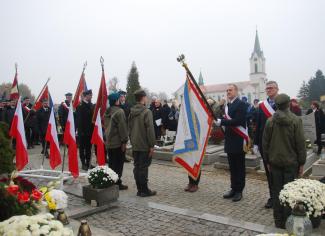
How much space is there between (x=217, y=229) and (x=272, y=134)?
167cm

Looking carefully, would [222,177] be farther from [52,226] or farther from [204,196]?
[52,226]

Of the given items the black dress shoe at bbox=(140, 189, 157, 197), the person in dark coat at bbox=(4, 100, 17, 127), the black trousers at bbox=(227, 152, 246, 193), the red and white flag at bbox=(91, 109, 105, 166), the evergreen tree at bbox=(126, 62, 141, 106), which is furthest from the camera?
the evergreen tree at bbox=(126, 62, 141, 106)

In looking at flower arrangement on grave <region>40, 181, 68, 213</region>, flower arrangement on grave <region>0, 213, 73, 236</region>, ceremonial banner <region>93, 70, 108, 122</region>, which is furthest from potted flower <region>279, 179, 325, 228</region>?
ceremonial banner <region>93, 70, 108, 122</region>

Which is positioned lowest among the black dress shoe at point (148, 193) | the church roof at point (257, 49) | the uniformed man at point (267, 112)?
the black dress shoe at point (148, 193)

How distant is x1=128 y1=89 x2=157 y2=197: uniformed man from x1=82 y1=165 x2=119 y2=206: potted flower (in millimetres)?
748

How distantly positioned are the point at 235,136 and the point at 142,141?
1875 mm

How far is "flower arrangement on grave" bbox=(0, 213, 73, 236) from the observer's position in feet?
7.55

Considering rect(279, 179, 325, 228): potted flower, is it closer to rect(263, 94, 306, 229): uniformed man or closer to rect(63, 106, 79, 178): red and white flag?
rect(263, 94, 306, 229): uniformed man

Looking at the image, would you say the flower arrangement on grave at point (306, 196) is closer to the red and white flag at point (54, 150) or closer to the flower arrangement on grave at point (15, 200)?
the flower arrangement on grave at point (15, 200)

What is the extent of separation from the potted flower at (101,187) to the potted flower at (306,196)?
3142mm

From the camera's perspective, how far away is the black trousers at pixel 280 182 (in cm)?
517

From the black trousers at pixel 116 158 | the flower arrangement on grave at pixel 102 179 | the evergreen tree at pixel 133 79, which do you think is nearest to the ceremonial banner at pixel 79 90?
the black trousers at pixel 116 158

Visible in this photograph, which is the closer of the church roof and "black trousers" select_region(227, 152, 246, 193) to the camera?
"black trousers" select_region(227, 152, 246, 193)

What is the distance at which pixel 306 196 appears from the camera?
15.6ft
